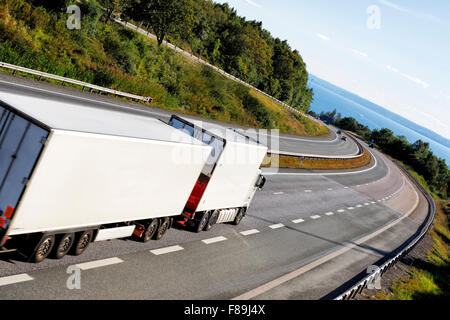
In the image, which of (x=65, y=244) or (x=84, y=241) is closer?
(x=65, y=244)

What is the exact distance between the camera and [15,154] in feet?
22.9

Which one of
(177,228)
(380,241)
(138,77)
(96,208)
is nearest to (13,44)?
(138,77)

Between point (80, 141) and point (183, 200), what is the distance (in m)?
5.00

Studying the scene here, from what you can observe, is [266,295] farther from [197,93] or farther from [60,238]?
[197,93]

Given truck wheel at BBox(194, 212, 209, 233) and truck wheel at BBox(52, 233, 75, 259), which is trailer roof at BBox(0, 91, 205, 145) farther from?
truck wheel at BBox(194, 212, 209, 233)

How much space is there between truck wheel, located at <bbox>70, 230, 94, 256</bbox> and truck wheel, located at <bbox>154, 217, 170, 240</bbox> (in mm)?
2738

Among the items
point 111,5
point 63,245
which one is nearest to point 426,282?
point 63,245

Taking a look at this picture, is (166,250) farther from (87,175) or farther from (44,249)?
(87,175)

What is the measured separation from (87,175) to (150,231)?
3.93 meters

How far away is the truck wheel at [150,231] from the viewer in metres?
11.1

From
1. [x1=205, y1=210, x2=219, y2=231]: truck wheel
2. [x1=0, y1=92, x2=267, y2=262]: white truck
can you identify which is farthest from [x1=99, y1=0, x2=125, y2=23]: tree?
[x1=0, y1=92, x2=267, y2=262]: white truck

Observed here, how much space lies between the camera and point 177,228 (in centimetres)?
1370

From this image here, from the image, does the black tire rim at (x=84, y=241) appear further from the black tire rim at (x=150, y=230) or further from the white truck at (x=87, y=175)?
the black tire rim at (x=150, y=230)

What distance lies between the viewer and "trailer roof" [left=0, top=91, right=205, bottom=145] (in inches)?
286
